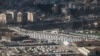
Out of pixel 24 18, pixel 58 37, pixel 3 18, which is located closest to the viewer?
pixel 58 37

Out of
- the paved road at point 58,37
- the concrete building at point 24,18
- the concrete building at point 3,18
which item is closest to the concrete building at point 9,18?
the concrete building at point 3,18

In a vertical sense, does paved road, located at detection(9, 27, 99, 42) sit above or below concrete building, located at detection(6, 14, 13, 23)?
above

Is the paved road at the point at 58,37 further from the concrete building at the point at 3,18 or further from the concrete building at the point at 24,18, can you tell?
the concrete building at the point at 24,18

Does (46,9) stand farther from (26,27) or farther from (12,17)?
(26,27)

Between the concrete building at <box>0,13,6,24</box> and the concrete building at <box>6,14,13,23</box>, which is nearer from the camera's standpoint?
the concrete building at <box>0,13,6,24</box>

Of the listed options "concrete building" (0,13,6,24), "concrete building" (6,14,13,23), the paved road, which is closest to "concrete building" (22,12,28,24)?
"concrete building" (6,14,13,23)

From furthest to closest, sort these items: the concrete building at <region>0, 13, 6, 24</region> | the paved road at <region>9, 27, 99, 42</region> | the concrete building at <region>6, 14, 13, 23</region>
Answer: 1. the concrete building at <region>6, 14, 13, 23</region>
2. the concrete building at <region>0, 13, 6, 24</region>
3. the paved road at <region>9, 27, 99, 42</region>

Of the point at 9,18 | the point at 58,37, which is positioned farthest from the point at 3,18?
the point at 58,37

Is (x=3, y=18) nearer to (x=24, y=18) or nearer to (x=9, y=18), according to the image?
(x=9, y=18)

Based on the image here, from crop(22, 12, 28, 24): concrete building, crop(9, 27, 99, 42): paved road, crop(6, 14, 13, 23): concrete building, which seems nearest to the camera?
crop(9, 27, 99, 42): paved road

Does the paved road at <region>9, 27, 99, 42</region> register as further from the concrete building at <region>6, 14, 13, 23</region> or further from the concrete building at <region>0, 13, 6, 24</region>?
the concrete building at <region>6, 14, 13, 23</region>

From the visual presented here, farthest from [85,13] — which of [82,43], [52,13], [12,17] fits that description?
[82,43]
